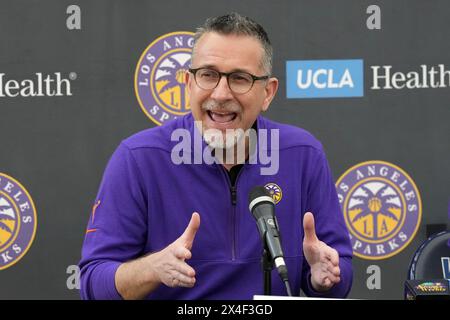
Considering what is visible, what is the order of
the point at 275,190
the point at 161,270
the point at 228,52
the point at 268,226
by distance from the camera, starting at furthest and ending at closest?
the point at 275,190 → the point at 228,52 → the point at 161,270 → the point at 268,226

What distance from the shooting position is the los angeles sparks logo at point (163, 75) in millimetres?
3029

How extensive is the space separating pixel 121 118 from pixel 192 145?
1079 mm

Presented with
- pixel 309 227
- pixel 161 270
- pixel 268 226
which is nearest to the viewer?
pixel 268 226

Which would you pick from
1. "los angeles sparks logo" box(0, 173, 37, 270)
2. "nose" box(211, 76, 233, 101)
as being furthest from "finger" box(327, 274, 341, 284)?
"los angeles sparks logo" box(0, 173, 37, 270)

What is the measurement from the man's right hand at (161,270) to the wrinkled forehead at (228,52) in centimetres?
43

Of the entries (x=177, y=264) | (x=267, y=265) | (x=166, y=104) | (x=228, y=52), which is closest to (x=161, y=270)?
(x=177, y=264)

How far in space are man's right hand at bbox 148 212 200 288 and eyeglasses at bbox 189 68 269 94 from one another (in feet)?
1.37

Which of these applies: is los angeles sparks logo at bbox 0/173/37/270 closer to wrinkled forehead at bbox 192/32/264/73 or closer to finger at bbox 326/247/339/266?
wrinkled forehead at bbox 192/32/264/73

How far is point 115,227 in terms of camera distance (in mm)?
1887

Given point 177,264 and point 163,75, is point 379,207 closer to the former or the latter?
point 163,75

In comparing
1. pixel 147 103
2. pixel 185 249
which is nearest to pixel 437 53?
pixel 147 103

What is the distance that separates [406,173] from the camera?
118 inches

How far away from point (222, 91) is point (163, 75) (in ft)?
Result: 3.91
